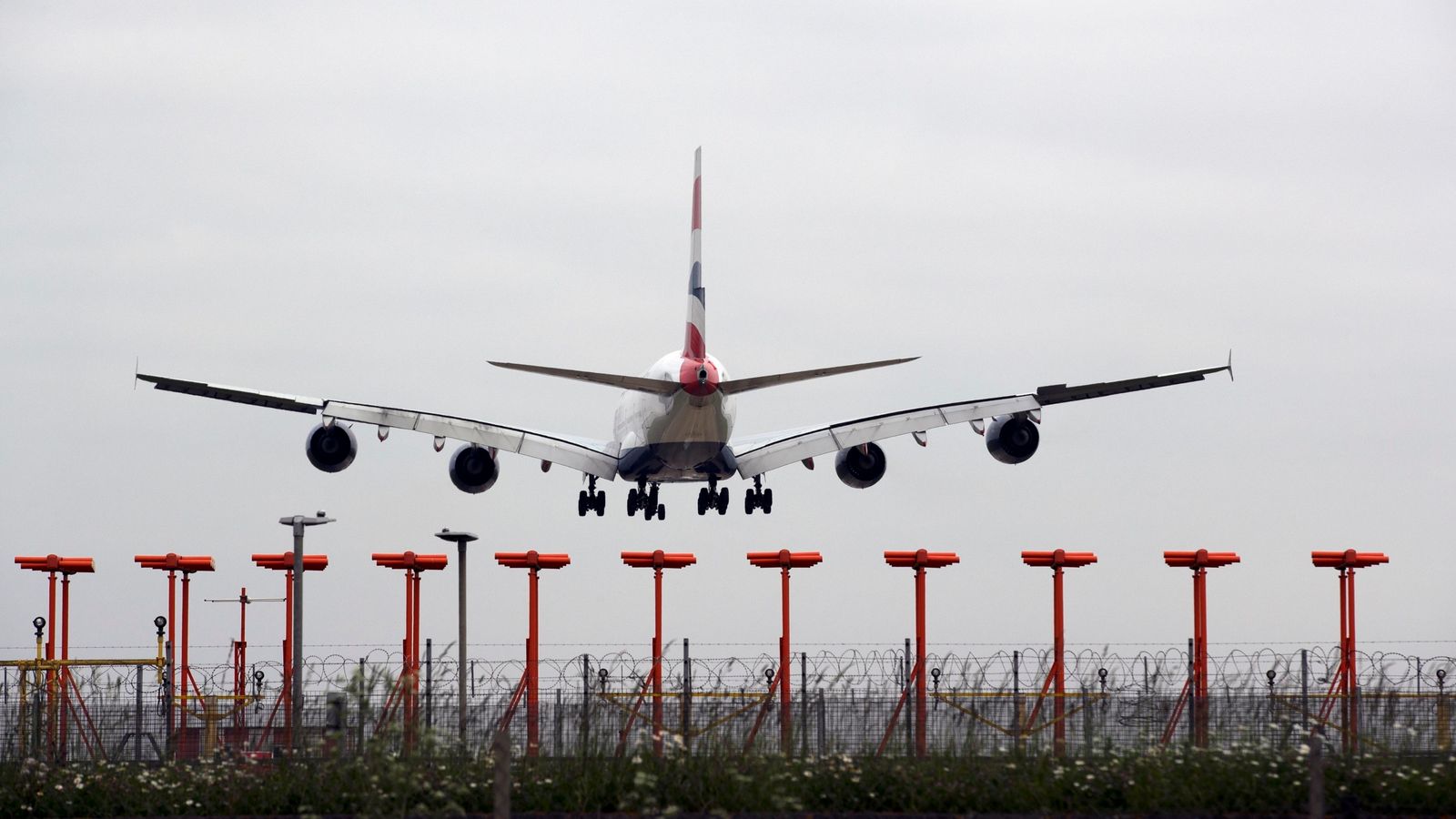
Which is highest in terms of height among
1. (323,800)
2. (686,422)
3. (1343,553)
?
(686,422)

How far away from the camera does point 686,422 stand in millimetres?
48031

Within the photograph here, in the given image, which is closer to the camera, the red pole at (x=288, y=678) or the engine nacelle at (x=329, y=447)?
the red pole at (x=288, y=678)

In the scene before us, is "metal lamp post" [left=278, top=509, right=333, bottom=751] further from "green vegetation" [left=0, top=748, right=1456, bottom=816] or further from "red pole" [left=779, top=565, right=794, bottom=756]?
"red pole" [left=779, top=565, right=794, bottom=756]

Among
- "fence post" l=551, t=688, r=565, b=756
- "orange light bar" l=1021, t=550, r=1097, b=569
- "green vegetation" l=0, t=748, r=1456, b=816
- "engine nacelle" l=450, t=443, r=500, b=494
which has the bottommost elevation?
"green vegetation" l=0, t=748, r=1456, b=816

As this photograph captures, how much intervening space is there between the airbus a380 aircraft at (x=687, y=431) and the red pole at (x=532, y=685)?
6.36m

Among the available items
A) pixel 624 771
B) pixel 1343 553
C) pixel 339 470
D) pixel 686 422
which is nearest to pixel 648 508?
pixel 686 422

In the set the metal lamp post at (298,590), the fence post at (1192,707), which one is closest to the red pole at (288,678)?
the metal lamp post at (298,590)

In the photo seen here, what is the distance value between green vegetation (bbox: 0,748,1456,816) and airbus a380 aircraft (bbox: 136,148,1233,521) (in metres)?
16.5

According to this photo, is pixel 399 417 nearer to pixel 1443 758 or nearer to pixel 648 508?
pixel 648 508

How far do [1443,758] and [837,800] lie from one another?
7428mm

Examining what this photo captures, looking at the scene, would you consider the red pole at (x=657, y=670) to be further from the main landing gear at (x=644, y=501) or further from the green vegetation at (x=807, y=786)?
the main landing gear at (x=644, y=501)

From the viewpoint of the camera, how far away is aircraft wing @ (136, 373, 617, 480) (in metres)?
43.9

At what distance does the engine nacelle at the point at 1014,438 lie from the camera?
46.2 meters

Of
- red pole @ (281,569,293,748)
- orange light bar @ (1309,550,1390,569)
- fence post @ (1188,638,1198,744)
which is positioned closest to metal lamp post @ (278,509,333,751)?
red pole @ (281,569,293,748)
